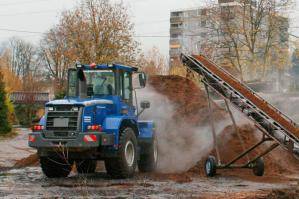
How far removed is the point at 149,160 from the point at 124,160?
218 centimetres

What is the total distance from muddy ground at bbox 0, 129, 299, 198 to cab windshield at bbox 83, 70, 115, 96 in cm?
234

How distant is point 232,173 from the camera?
16.0 metres

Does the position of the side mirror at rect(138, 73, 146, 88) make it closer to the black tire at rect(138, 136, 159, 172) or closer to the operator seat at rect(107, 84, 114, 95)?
the operator seat at rect(107, 84, 114, 95)

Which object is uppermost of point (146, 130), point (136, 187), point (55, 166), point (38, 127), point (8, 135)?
point (38, 127)

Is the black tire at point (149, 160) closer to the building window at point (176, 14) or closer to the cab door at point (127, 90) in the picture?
the cab door at point (127, 90)

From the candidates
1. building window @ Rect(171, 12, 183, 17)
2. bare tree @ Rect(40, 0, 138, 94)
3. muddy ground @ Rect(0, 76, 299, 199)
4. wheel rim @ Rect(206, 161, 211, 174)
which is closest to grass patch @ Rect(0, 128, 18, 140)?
bare tree @ Rect(40, 0, 138, 94)

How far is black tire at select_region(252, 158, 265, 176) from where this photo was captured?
14898 mm

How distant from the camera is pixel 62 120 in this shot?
14086 millimetres

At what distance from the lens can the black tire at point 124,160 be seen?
14.1 meters

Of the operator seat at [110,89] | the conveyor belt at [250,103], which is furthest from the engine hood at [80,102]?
the conveyor belt at [250,103]

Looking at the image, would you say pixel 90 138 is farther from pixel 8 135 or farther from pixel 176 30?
pixel 176 30

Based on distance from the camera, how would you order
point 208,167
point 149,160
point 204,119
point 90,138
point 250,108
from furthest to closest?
point 204,119 → point 149,160 → point 208,167 → point 250,108 → point 90,138

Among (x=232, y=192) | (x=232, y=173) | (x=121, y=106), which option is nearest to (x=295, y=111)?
(x=232, y=173)

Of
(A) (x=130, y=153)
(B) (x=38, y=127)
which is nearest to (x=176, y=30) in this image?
(A) (x=130, y=153)
